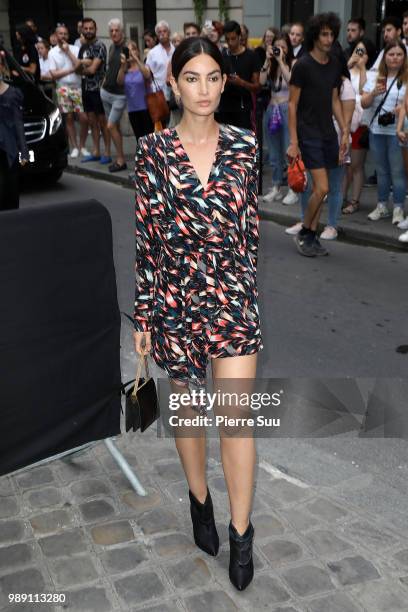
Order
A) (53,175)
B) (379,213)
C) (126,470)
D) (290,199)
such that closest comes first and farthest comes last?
(126,470), (379,213), (290,199), (53,175)

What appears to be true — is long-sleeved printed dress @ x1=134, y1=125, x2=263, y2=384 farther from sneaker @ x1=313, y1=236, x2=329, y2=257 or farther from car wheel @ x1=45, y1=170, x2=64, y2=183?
car wheel @ x1=45, y1=170, x2=64, y2=183

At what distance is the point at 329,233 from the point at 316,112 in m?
1.55

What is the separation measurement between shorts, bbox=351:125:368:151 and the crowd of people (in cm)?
1

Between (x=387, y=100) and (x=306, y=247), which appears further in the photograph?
(x=387, y=100)

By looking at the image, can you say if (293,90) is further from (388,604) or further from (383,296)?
(388,604)

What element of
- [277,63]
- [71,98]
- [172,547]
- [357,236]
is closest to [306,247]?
[357,236]

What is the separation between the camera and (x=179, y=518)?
11.8 feet

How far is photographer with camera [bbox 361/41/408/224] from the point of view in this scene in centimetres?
855

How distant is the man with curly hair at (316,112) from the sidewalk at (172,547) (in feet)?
14.2

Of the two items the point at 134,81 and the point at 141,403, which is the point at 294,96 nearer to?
the point at 141,403

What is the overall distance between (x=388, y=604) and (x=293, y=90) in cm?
561

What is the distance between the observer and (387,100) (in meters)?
8.75

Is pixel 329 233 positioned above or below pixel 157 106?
below

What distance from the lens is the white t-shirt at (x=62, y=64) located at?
1392 cm
